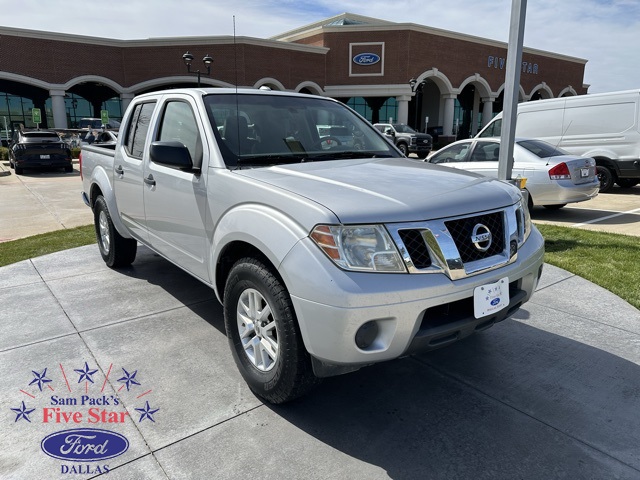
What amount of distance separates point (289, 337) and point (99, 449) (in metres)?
1.16

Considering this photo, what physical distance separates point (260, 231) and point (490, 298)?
4.26 ft

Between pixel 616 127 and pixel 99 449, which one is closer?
pixel 99 449

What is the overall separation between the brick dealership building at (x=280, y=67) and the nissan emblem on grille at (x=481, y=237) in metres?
35.4

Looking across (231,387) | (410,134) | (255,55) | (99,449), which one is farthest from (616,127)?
(255,55)

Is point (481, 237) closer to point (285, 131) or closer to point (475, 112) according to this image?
point (285, 131)

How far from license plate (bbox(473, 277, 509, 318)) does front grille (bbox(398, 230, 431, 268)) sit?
1.10 ft

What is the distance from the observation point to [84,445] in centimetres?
261

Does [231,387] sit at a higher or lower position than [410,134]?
lower

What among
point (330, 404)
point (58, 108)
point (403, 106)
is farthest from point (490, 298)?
point (403, 106)

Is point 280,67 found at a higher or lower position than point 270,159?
higher

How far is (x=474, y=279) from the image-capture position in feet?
8.38

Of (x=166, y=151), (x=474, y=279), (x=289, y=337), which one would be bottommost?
(x=289, y=337)

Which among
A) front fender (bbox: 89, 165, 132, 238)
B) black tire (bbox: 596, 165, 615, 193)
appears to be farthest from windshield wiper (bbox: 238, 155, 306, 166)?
black tire (bbox: 596, 165, 615, 193)

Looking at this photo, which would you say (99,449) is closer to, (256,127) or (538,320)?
(256,127)
